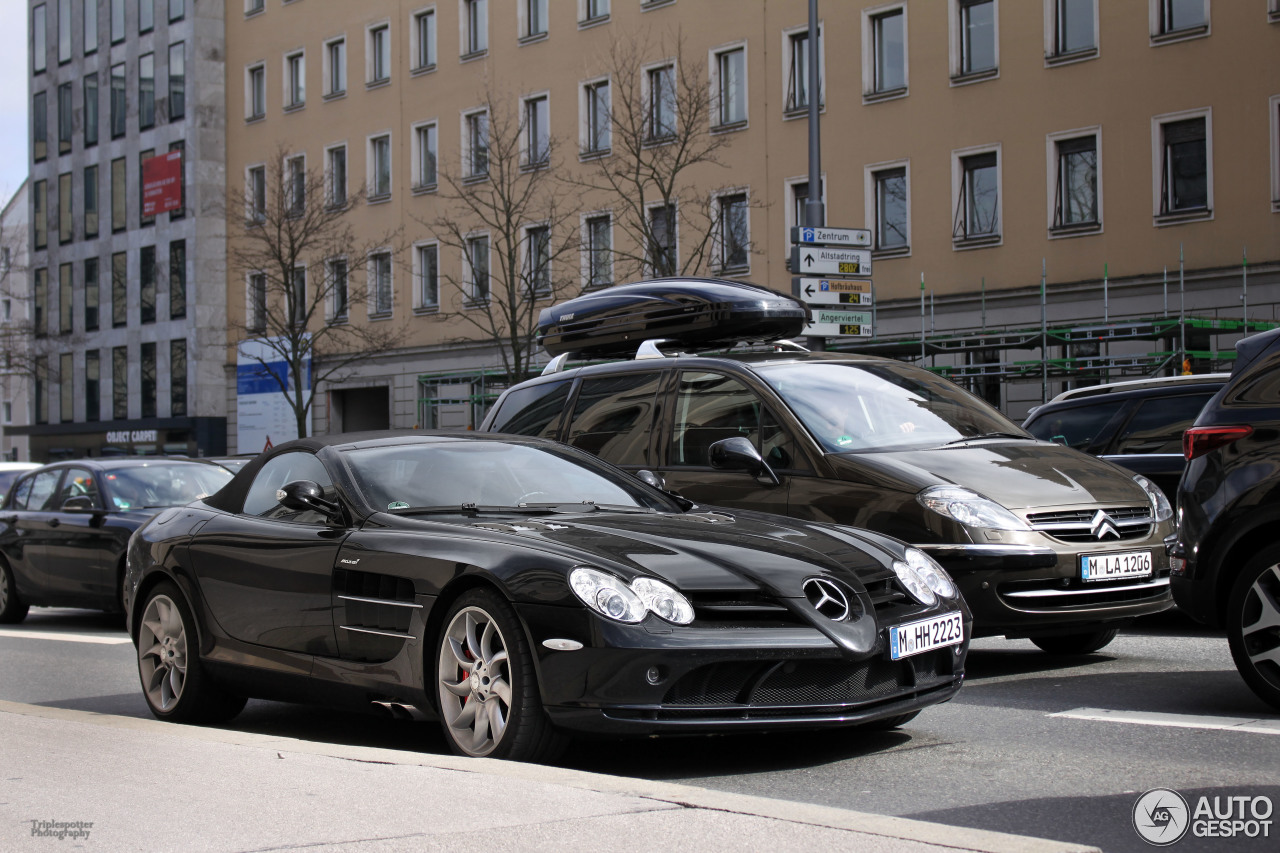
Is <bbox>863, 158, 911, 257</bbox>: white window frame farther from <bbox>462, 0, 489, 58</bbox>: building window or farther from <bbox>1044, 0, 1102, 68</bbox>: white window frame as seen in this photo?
<bbox>462, 0, 489, 58</bbox>: building window

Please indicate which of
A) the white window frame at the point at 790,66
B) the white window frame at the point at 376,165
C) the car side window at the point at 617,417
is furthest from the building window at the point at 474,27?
the car side window at the point at 617,417

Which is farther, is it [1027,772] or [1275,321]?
[1275,321]

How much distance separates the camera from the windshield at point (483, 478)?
6.50 metres

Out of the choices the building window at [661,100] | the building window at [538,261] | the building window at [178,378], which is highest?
the building window at [661,100]

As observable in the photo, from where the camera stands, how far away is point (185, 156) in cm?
5559

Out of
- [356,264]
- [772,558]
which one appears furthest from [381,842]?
[356,264]

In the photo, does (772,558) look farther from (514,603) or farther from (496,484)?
(496,484)

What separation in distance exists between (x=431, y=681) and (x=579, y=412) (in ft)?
14.0

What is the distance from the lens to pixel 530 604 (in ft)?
17.5

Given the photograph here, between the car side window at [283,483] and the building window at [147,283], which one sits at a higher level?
the building window at [147,283]

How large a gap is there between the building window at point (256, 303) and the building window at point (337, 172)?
3.36m

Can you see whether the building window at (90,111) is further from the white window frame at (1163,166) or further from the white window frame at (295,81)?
the white window frame at (1163,166)

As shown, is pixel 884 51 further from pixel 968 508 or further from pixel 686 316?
pixel 968 508

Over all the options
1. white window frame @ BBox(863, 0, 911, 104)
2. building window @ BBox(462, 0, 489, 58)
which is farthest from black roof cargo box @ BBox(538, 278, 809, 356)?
building window @ BBox(462, 0, 489, 58)
